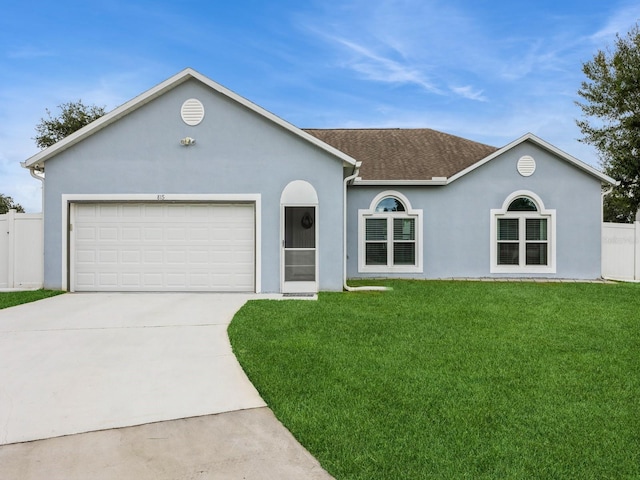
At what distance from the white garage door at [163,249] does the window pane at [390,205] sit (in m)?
5.03

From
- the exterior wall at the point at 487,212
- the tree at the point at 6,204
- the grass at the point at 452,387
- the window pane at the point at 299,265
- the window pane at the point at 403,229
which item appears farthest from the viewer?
the tree at the point at 6,204

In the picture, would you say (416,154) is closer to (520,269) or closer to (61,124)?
(520,269)

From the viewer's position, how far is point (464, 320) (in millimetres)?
7980

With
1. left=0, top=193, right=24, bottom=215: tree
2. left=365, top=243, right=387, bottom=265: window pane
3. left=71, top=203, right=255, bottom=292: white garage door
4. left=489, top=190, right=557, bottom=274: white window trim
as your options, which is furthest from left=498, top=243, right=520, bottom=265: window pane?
left=0, top=193, right=24, bottom=215: tree

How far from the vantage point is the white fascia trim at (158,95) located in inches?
447

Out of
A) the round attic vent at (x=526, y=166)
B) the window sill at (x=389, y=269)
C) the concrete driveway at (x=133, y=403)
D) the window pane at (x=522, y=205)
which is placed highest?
the round attic vent at (x=526, y=166)

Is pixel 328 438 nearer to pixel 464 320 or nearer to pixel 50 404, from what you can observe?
pixel 50 404

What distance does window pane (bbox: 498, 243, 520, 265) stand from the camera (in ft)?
48.2

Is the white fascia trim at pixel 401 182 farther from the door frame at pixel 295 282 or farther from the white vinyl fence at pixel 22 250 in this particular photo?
the white vinyl fence at pixel 22 250

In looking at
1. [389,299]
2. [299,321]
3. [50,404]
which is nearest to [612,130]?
[389,299]

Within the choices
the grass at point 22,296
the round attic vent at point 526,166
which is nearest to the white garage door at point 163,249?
the grass at point 22,296

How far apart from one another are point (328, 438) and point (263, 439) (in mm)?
529

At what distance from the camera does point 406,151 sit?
17141mm

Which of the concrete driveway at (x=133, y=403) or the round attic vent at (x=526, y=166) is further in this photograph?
the round attic vent at (x=526, y=166)
